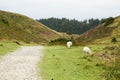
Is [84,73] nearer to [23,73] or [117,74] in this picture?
[117,74]

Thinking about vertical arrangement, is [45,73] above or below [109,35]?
below

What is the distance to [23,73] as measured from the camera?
75.9ft

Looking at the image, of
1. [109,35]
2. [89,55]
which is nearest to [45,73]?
[89,55]

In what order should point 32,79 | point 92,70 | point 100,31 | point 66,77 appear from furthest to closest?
point 100,31 < point 92,70 < point 66,77 < point 32,79

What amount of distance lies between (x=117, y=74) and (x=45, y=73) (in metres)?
5.74

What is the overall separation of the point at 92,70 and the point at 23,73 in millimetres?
6238

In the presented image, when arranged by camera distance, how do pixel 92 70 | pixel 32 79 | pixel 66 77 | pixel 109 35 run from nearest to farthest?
pixel 32 79 < pixel 66 77 < pixel 92 70 < pixel 109 35

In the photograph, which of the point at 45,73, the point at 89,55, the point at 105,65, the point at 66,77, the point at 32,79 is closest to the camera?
the point at 32,79

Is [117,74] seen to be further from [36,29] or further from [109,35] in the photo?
[36,29]

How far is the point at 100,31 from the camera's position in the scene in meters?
98.6

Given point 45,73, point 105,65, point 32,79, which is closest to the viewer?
point 32,79

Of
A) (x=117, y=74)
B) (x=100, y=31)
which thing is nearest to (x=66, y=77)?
(x=117, y=74)

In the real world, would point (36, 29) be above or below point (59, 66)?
above

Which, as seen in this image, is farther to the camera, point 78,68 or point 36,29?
point 36,29
